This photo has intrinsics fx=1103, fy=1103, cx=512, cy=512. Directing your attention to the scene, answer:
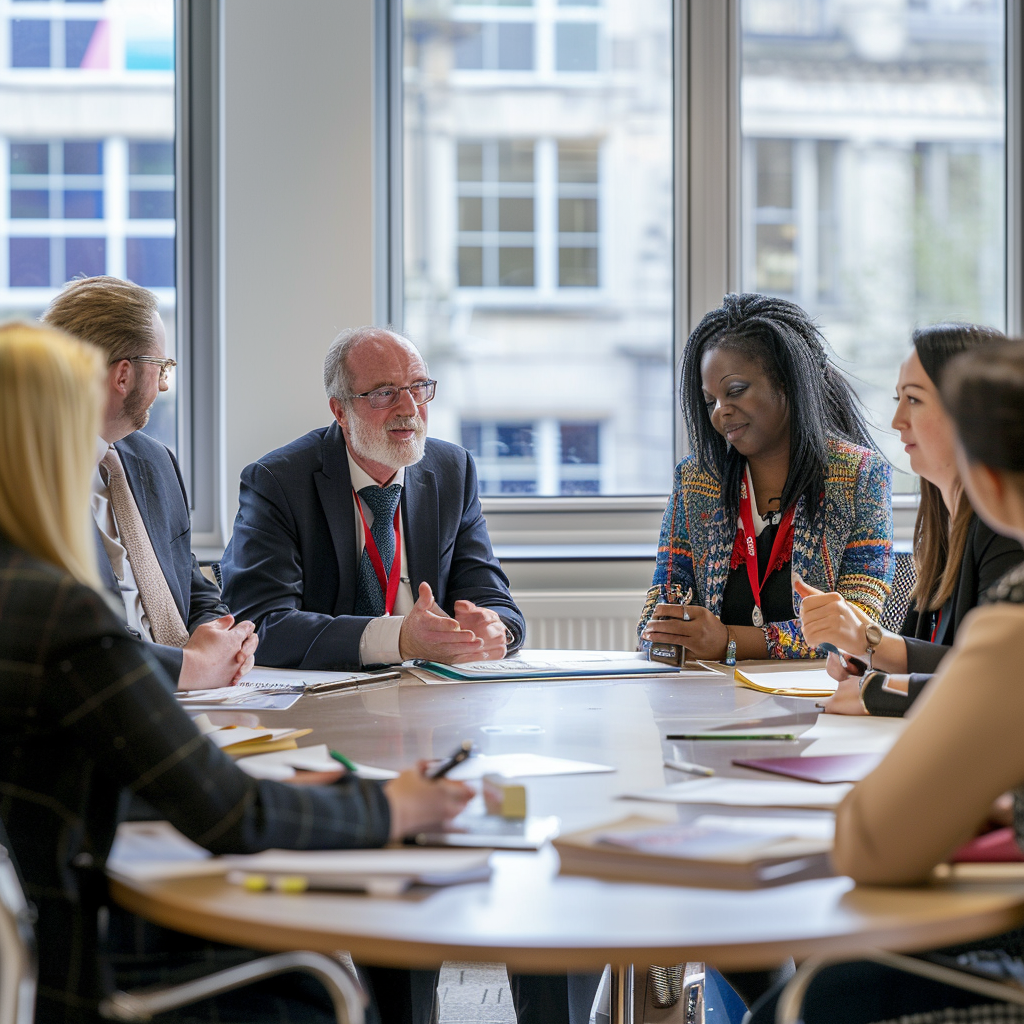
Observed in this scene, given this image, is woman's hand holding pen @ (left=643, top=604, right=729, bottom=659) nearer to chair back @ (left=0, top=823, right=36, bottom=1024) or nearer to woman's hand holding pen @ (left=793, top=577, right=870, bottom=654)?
woman's hand holding pen @ (left=793, top=577, right=870, bottom=654)

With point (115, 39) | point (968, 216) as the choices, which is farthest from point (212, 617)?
point (968, 216)

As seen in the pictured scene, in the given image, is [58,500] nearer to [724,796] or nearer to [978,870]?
[724,796]

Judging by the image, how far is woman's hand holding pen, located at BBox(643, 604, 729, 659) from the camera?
260 centimetres

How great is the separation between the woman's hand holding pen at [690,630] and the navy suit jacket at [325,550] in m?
0.38

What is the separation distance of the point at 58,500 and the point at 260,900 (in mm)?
487

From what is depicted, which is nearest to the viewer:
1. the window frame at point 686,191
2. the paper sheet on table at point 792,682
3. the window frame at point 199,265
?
the paper sheet on table at point 792,682

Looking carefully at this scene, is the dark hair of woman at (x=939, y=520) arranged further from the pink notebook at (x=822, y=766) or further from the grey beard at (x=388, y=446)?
the grey beard at (x=388, y=446)

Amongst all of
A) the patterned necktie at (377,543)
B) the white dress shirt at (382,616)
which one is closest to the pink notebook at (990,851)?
the white dress shirt at (382,616)

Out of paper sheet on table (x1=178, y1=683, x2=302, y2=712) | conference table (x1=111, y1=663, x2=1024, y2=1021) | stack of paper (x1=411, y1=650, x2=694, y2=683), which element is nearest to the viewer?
conference table (x1=111, y1=663, x2=1024, y2=1021)

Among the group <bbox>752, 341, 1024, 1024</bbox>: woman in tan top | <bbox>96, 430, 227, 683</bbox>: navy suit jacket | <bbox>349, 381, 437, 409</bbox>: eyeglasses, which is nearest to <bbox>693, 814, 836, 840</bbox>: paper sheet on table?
<bbox>752, 341, 1024, 1024</bbox>: woman in tan top

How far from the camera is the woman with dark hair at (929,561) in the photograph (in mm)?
2047

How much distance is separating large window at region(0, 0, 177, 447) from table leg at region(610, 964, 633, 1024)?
9.98ft

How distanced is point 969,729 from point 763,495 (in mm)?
1916

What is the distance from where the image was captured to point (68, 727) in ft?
3.87
